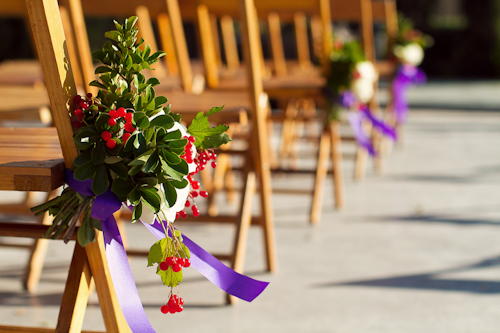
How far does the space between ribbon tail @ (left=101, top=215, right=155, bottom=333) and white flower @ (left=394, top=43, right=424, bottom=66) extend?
3.51 metres

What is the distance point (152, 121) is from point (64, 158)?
0.20m

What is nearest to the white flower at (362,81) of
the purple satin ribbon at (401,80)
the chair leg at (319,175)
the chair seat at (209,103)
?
the chair leg at (319,175)

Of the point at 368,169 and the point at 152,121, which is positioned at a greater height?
the point at 152,121

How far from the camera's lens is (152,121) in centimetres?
101

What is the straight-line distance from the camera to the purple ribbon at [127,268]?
1.01 m

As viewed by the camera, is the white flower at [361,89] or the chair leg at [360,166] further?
the chair leg at [360,166]

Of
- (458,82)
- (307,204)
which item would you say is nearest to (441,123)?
(307,204)

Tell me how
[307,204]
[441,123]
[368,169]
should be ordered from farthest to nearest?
[441,123] → [368,169] → [307,204]

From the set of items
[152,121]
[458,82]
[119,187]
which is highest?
[152,121]

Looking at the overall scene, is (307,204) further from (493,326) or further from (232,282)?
(232,282)

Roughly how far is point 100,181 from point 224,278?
0.39m

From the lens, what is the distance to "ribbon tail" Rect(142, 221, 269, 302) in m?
1.20

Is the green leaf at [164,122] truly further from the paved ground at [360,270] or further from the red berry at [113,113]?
the paved ground at [360,270]

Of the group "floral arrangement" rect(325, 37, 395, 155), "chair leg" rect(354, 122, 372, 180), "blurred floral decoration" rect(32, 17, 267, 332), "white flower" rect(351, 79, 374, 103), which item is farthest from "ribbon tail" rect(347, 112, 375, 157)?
"blurred floral decoration" rect(32, 17, 267, 332)
